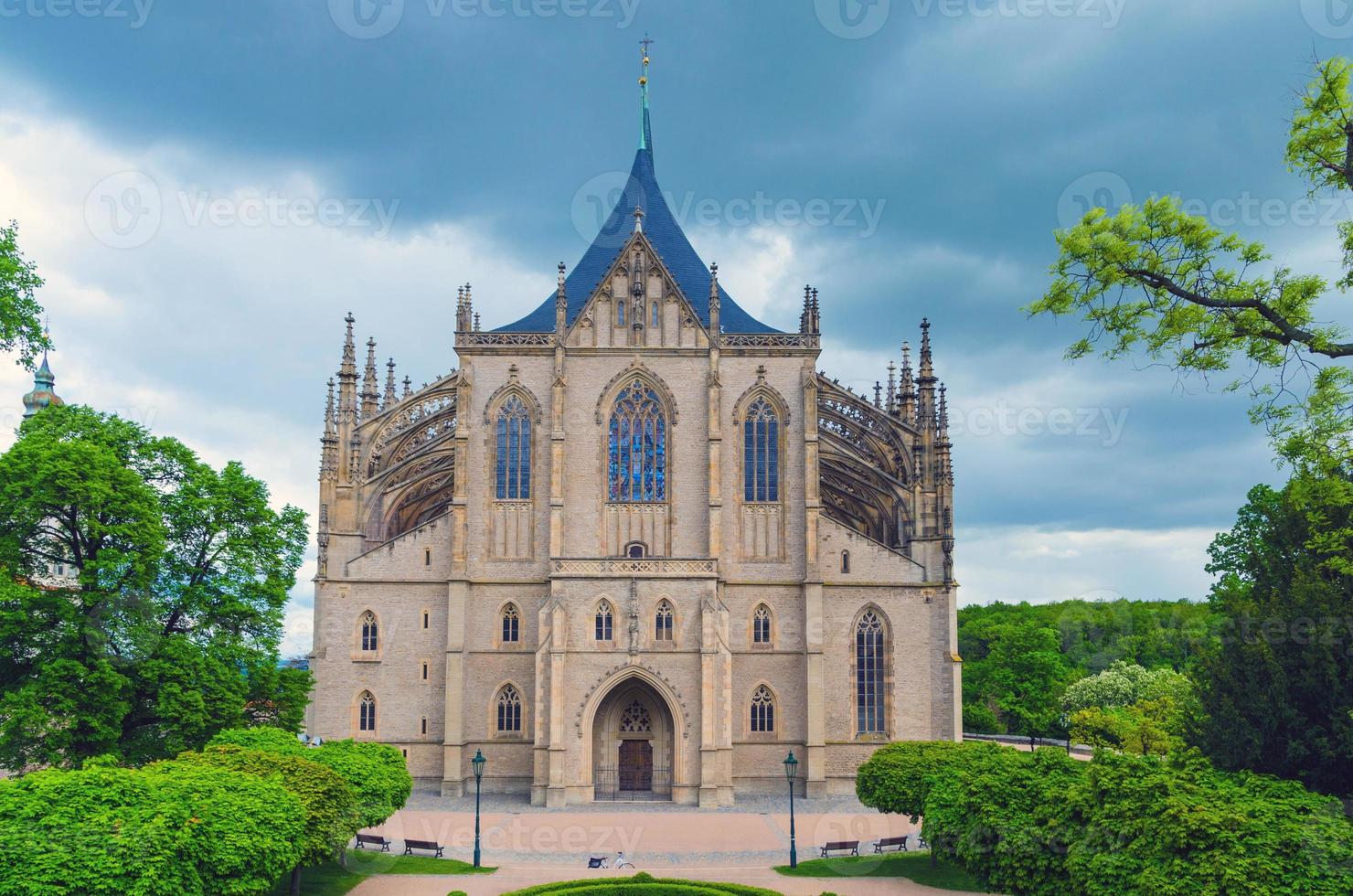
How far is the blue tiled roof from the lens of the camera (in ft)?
166

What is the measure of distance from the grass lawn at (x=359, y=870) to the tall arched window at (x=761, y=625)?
1815 centimetres

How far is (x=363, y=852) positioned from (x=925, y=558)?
88.2ft

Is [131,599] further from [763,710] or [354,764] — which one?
[763,710]

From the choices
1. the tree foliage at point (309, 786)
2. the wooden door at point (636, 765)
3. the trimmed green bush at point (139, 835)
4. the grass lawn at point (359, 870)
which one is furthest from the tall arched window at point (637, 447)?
the trimmed green bush at point (139, 835)

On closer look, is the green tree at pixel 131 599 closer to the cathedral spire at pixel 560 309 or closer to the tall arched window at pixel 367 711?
the tall arched window at pixel 367 711

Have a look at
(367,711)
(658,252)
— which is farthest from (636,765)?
(658,252)

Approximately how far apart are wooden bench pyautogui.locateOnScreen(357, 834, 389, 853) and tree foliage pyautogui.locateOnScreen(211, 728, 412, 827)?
2522 mm

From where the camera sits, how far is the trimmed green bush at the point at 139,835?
1677 cm

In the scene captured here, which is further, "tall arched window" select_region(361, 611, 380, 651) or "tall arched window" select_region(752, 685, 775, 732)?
"tall arched window" select_region(361, 611, 380, 651)

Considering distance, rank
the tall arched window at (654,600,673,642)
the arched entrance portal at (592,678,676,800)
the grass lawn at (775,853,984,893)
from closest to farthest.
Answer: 1. the grass lawn at (775,853,984,893)
2. the tall arched window at (654,600,673,642)
3. the arched entrance portal at (592,678,676,800)

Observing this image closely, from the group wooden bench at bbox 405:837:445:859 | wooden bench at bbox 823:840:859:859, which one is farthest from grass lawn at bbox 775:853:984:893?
wooden bench at bbox 405:837:445:859

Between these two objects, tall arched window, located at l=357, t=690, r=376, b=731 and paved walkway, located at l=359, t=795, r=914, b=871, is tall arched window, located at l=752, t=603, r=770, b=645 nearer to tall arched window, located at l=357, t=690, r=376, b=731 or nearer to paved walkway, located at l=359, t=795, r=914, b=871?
paved walkway, located at l=359, t=795, r=914, b=871

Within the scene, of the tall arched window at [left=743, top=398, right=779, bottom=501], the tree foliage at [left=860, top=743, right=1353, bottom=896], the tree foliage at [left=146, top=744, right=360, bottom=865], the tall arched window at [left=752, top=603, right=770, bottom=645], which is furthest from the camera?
the tall arched window at [left=743, top=398, right=779, bottom=501]

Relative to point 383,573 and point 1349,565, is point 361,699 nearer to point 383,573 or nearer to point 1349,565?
point 383,573
